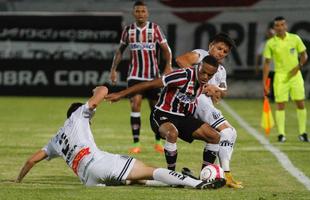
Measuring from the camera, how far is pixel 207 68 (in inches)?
432

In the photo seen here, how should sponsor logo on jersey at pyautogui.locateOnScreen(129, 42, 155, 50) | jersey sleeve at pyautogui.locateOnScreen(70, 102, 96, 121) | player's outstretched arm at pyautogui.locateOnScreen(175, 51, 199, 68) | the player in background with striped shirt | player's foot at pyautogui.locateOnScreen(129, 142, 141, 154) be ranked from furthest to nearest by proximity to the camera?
sponsor logo on jersey at pyautogui.locateOnScreen(129, 42, 155, 50) → player's foot at pyautogui.locateOnScreen(129, 142, 141, 154) → player's outstretched arm at pyautogui.locateOnScreen(175, 51, 199, 68) → the player in background with striped shirt → jersey sleeve at pyautogui.locateOnScreen(70, 102, 96, 121)

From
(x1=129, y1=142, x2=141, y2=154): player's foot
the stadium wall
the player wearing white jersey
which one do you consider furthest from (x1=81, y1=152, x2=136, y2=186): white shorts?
the stadium wall

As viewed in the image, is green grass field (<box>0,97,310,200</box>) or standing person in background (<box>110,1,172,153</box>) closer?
green grass field (<box>0,97,310,200</box>)

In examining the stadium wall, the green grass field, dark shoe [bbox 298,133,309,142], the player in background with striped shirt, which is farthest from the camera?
the stadium wall

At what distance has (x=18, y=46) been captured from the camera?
2756 centimetres

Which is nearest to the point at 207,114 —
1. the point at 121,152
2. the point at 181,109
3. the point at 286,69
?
the point at 181,109

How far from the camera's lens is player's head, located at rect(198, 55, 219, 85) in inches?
431

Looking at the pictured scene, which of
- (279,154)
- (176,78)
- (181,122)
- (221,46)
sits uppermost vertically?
(221,46)

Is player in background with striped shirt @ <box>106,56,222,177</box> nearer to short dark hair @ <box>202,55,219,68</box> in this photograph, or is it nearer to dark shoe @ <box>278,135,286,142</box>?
short dark hair @ <box>202,55,219,68</box>

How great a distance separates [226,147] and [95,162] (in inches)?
65.6

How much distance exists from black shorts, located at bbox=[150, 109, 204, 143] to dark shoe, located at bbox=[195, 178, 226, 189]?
2.81ft

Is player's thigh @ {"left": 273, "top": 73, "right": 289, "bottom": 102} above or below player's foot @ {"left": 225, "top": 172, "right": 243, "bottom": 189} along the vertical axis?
above

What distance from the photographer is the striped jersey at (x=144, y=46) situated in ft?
52.3

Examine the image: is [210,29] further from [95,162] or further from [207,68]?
[95,162]
